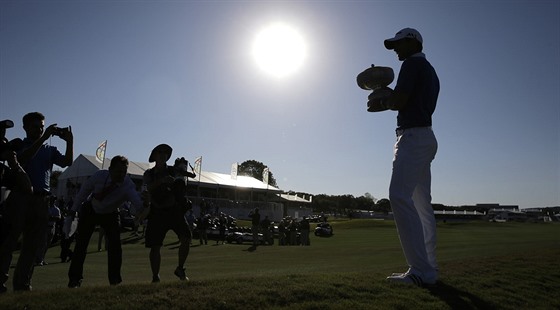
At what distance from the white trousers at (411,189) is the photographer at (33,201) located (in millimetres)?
4038

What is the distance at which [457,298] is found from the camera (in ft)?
15.2

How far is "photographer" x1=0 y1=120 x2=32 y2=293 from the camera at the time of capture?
14.2 ft

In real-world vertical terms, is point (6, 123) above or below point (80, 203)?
above

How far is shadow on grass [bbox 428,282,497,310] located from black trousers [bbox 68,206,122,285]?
12.6 feet

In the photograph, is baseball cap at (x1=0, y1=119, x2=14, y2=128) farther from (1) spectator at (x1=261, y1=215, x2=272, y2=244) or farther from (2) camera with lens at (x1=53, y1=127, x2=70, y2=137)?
(1) spectator at (x1=261, y1=215, x2=272, y2=244)

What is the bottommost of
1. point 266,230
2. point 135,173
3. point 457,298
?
point 457,298

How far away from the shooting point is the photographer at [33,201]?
5203mm

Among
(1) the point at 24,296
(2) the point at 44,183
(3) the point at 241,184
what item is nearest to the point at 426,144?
Answer: (1) the point at 24,296

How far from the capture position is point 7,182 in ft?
14.7

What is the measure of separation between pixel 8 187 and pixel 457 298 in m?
4.74

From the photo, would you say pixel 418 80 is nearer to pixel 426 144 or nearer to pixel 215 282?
pixel 426 144

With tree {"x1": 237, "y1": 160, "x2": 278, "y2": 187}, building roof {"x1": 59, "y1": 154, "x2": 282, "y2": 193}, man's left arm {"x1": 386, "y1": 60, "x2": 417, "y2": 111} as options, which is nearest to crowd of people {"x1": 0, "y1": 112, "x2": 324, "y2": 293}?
man's left arm {"x1": 386, "y1": 60, "x2": 417, "y2": 111}

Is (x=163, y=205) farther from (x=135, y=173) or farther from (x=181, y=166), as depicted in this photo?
(x=135, y=173)

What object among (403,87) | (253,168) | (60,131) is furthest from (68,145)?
(253,168)
